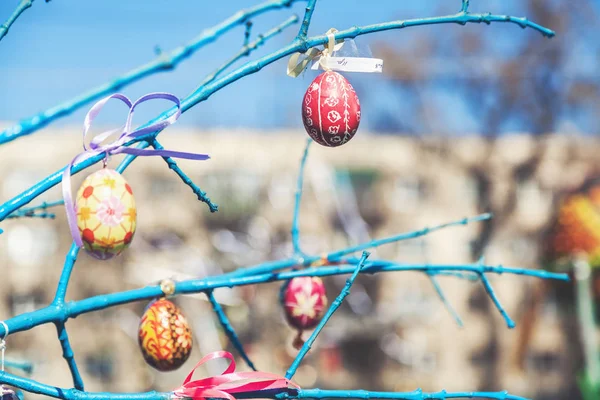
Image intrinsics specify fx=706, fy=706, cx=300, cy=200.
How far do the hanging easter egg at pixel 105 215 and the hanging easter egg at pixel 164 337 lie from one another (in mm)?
635

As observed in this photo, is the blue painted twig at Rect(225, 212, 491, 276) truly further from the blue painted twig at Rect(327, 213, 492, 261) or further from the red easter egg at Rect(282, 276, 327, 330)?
the red easter egg at Rect(282, 276, 327, 330)

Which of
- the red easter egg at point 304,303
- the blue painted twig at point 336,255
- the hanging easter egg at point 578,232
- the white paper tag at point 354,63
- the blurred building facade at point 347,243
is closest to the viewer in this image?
the white paper tag at point 354,63

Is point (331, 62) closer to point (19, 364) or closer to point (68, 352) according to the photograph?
point (68, 352)

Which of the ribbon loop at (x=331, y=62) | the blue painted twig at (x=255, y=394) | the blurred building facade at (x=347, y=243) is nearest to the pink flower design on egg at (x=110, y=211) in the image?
the blue painted twig at (x=255, y=394)

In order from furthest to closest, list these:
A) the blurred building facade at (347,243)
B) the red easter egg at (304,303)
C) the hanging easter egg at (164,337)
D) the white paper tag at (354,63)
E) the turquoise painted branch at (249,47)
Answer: the blurred building facade at (347,243), the red easter egg at (304,303), the hanging easter egg at (164,337), the white paper tag at (354,63), the turquoise painted branch at (249,47)

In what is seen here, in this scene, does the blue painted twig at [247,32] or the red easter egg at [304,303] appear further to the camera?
the red easter egg at [304,303]

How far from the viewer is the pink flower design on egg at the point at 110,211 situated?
4.93ft

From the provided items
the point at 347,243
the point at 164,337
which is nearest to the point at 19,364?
the point at 164,337

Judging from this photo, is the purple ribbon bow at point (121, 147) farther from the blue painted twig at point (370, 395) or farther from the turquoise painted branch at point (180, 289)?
→ the blue painted twig at point (370, 395)

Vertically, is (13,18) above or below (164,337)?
above

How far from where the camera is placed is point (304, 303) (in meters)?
2.49

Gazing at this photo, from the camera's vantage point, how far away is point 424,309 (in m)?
13.9

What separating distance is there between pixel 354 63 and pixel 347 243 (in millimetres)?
12396

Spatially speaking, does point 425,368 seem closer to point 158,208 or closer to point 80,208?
point 158,208
